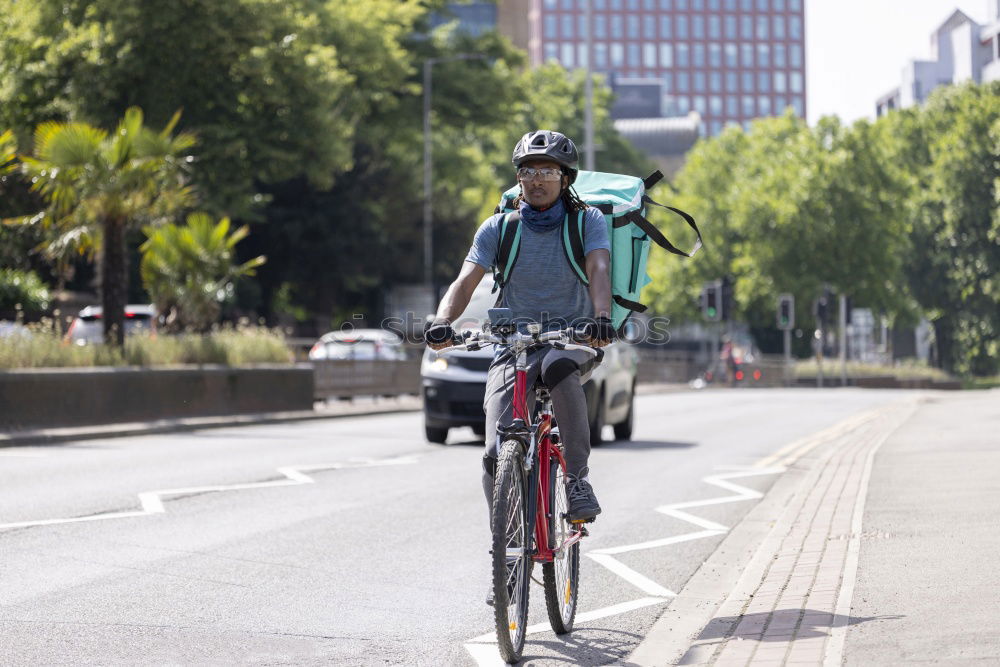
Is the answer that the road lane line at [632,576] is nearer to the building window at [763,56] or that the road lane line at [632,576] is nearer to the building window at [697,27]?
the building window at [697,27]

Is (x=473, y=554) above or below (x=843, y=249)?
below

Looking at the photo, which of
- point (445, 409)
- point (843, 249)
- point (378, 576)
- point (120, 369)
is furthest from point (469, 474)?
point (843, 249)

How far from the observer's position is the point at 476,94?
153ft

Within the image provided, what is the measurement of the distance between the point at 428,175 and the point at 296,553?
44.5 metres

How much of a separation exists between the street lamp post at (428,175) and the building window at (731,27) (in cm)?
13145

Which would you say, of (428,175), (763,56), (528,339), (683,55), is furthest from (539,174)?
(763,56)

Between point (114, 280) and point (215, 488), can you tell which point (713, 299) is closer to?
point (114, 280)

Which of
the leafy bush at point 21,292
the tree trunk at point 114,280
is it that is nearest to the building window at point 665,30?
the leafy bush at point 21,292

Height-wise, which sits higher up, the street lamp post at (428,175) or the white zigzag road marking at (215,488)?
the street lamp post at (428,175)

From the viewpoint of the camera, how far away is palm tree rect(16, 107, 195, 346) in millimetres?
20391

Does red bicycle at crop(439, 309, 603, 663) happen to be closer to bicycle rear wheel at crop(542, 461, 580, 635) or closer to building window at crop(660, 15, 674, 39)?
bicycle rear wheel at crop(542, 461, 580, 635)

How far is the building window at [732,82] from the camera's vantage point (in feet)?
590

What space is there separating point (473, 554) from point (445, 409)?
826 centimetres

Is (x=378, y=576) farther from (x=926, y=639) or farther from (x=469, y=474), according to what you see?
(x=469, y=474)
